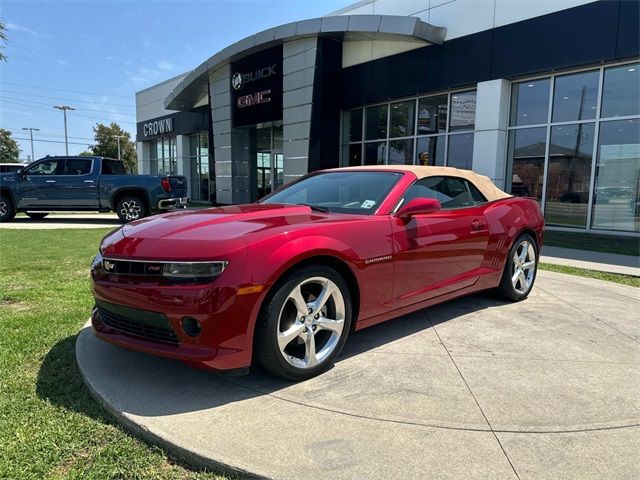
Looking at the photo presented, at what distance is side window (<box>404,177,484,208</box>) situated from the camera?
392cm

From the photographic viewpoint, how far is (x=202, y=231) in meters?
2.89

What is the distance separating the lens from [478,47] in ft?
41.3

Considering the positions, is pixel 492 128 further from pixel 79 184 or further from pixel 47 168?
pixel 47 168

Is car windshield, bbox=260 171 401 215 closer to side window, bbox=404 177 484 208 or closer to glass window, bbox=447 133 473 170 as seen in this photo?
side window, bbox=404 177 484 208

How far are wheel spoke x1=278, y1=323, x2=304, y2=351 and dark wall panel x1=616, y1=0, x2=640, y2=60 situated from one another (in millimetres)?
10885

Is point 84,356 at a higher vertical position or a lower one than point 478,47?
lower

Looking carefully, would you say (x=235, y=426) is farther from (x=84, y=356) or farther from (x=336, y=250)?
(x=84, y=356)

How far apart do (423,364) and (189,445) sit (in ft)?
5.65

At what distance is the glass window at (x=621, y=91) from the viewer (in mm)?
10578

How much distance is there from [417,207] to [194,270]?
1.73 metres

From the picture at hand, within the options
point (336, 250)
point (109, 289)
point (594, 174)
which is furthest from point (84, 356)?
point (594, 174)

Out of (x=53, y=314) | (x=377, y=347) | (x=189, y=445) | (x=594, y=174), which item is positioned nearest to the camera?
(x=189, y=445)

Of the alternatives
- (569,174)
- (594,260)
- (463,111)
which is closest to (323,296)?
(594,260)

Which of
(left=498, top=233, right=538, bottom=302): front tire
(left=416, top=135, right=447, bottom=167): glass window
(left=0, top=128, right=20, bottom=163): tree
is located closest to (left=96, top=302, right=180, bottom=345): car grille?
(left=498, top=233, right=538, bottom=302): front tire
